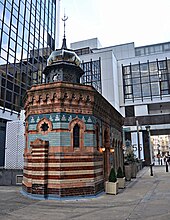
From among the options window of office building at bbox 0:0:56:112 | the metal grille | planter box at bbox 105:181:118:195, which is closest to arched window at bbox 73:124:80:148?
planter box at bbox 105:181:118:195

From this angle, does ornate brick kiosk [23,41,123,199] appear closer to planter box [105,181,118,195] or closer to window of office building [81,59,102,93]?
planter box [105,181,118,195]

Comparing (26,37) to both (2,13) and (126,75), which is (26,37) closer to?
(2,13)

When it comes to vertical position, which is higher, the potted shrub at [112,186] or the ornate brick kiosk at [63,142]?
the ornate brick kiosk at [63,142]

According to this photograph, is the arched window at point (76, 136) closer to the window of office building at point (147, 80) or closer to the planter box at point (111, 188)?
the planter box at point (111, 188)

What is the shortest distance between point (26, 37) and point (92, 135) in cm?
2584

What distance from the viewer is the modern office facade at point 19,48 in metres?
28.3

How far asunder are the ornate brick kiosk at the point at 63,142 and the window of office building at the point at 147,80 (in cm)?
3332

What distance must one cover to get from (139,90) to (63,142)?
119 ft

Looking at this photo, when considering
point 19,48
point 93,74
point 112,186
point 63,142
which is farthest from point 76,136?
point 93,74

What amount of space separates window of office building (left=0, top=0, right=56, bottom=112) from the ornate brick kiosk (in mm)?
15996

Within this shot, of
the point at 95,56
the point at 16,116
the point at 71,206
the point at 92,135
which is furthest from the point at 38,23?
the point at 71,206

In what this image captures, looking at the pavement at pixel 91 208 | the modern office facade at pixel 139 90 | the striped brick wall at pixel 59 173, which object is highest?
the modern office facade at pixel 139 90

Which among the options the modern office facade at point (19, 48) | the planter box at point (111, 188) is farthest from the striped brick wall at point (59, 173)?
the modern office facade at point (19, 48)

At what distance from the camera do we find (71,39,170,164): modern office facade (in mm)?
43281
